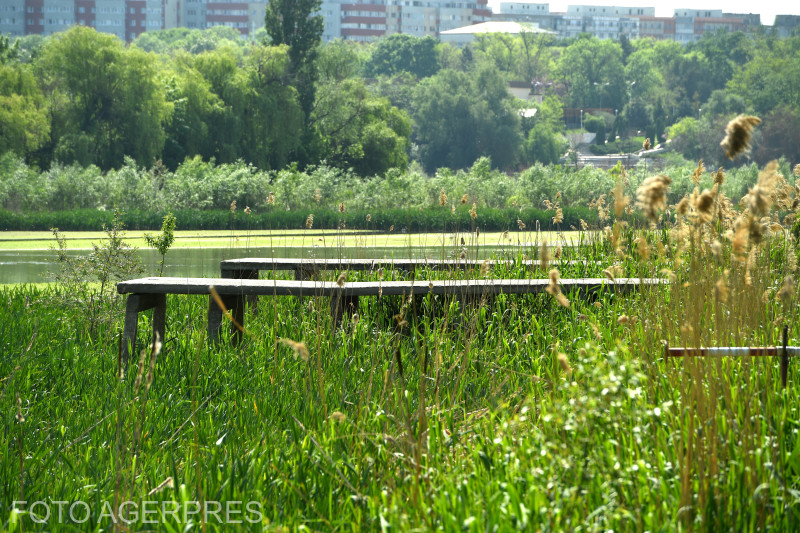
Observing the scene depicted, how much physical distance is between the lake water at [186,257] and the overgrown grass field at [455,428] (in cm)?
629

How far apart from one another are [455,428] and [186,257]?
11.9 metres

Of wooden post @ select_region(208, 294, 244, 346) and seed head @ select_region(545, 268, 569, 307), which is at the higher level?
seed head @ select_region(545, 268, 569, 307)

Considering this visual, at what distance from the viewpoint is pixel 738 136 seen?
7.27 ft

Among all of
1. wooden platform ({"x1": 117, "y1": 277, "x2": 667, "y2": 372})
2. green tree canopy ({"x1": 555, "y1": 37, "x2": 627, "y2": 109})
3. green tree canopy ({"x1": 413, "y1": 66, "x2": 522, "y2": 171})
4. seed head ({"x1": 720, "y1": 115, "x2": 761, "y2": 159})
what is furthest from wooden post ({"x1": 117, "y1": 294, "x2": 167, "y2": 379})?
green tree canopy ({"x1": 555, "y1": 37, "x2": 627, "y2": 109})

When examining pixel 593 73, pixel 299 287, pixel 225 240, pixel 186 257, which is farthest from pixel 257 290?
pixel 593 73

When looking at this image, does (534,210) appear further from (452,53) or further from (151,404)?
(452,53)

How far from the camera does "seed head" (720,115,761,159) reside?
2.20 m

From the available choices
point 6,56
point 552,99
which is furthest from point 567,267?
point 552,99

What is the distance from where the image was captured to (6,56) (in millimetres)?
36938

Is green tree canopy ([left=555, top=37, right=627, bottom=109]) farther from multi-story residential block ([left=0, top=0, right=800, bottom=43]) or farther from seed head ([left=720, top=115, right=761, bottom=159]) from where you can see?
seed head ([left=720, top=115, right=761, bottom=159])

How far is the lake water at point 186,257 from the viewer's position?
11.6 metres

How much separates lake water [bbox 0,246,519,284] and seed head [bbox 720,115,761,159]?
862 cm

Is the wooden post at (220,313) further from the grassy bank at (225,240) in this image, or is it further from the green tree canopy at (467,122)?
the green tree canopy at (467,122)

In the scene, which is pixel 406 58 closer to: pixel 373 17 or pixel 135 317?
Result: pixel 373 17
